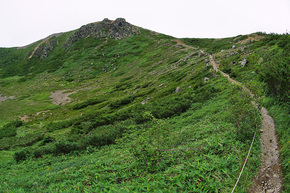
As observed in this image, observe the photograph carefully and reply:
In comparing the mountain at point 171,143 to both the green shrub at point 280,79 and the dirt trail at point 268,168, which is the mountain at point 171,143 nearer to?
the green shrub at point 280,79

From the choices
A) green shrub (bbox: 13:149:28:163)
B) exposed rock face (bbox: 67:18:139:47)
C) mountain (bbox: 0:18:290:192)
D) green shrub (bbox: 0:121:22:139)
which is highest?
exposed rock face (bbox: 67:18:139:47)

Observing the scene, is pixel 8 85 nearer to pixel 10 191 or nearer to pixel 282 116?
pixel 10 191

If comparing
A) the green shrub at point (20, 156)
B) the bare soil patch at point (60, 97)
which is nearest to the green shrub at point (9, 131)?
the green shrub at point (20, 156)

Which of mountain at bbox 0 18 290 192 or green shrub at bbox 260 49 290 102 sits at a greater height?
green shrub at bbox 260 49 290 102

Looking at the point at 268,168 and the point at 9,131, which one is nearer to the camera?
the point at 268,168

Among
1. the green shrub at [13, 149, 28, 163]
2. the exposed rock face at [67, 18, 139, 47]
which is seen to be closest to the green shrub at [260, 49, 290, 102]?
the green shrub at [13, 149, 28, 163]

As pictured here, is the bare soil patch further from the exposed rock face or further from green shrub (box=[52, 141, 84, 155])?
the exposed rock face

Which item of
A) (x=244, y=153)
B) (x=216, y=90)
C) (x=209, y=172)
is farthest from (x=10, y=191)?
(x=216, y=90)

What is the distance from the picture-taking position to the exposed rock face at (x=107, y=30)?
497 feet

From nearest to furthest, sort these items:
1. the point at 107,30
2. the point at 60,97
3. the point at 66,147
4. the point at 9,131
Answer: the point at 66,147
the point at 9,131
the point at 60,97
the point at 107,30

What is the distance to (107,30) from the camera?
15812 centimetres

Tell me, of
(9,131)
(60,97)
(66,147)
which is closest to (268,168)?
(66,147)

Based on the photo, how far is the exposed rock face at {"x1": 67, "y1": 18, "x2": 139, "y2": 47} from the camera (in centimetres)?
15156

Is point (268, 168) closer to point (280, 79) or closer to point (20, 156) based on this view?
point (280, 79)
